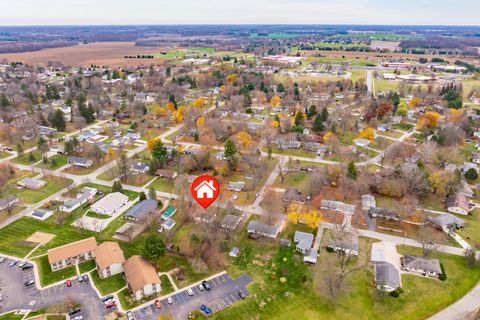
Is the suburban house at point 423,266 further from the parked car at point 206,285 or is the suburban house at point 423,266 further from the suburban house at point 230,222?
the parked car at point 206,285

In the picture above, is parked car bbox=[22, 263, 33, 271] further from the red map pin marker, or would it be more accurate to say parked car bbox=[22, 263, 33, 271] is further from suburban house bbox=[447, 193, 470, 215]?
suburban house bbox=[447, 193, 470, 215]

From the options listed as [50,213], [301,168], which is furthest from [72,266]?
[301,168]

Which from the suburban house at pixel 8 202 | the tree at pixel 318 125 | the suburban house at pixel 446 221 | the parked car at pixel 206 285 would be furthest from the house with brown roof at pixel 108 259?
the tree at pixel 318 125

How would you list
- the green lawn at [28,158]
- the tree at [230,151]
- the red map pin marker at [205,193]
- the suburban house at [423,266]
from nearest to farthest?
the suburban house at [423,266]
the red map pin marker at [205,193]
the tree at [230,151]
the green lawn at [28,158]

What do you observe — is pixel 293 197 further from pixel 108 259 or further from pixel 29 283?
pixel 29 283

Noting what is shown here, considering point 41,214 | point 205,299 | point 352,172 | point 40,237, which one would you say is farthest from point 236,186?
point 41,214
